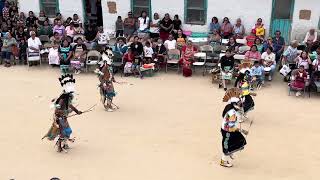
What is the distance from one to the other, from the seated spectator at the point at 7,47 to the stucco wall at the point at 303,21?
905 cm

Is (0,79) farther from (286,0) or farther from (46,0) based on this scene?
(286,0)

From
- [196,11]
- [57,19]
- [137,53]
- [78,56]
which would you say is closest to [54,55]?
[78,56]

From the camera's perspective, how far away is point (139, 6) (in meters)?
17.7

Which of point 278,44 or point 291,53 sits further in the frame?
point 278,44

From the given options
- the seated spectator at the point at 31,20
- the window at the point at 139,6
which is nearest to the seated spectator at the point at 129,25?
the window at the point at 139,6

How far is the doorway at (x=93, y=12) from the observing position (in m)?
18.6

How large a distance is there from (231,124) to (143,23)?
8.21 m

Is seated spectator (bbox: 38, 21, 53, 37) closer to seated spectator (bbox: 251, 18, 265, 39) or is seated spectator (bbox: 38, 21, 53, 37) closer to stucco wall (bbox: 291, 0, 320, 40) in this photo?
seated spectator (bbox: 251, 18, 265, 39)

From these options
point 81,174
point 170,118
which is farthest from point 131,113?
point 81,174

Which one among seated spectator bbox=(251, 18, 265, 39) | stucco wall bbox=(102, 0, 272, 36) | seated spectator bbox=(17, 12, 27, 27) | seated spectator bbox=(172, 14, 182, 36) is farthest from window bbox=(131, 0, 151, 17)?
seated spectator bbox=(17, 12, 27, 27)

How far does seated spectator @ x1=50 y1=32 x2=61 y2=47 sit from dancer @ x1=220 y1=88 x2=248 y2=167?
8143mm

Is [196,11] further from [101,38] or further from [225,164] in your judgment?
[225,164]

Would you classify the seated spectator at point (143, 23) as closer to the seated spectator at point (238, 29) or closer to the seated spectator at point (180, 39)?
the seated spectator at point (180, 39)

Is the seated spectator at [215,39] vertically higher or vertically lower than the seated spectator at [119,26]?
lower
